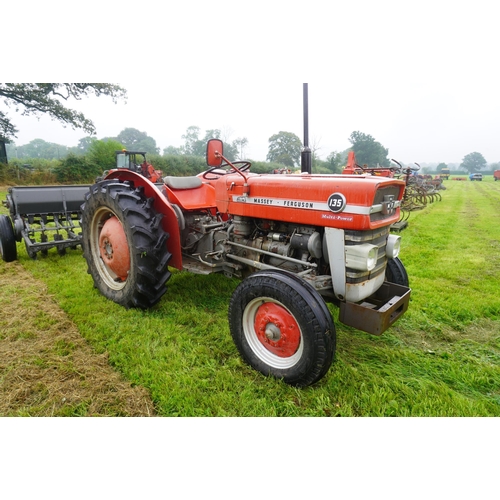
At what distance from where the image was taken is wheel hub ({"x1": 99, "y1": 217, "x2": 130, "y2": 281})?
10.3 feet

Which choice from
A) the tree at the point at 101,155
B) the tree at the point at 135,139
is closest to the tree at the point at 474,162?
the tree at the point at 135,139

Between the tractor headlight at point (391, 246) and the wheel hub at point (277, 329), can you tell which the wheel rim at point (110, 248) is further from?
the tractor headlight at point (391, 246)

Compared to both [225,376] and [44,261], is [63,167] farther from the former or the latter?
[225,376]

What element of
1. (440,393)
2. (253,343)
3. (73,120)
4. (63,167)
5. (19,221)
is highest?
(73,120)

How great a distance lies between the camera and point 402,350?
2641 millimetres

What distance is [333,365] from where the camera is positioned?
2.41m

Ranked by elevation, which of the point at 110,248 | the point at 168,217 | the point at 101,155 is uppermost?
the point at 101,155

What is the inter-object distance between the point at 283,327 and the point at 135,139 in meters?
43.7

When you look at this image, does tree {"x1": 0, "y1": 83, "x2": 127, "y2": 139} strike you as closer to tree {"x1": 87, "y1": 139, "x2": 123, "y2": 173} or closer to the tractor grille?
tree {"x1": 87, "y1": 139, "x2": 123, "y2": 173}

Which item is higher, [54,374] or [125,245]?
[125,245]

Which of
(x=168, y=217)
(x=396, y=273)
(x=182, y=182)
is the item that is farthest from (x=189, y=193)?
(x=396, y=273)

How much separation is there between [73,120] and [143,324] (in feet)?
60.5

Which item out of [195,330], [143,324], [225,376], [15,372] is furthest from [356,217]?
[15,372]

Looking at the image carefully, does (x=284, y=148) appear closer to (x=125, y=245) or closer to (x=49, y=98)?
(x=49, y=98)
